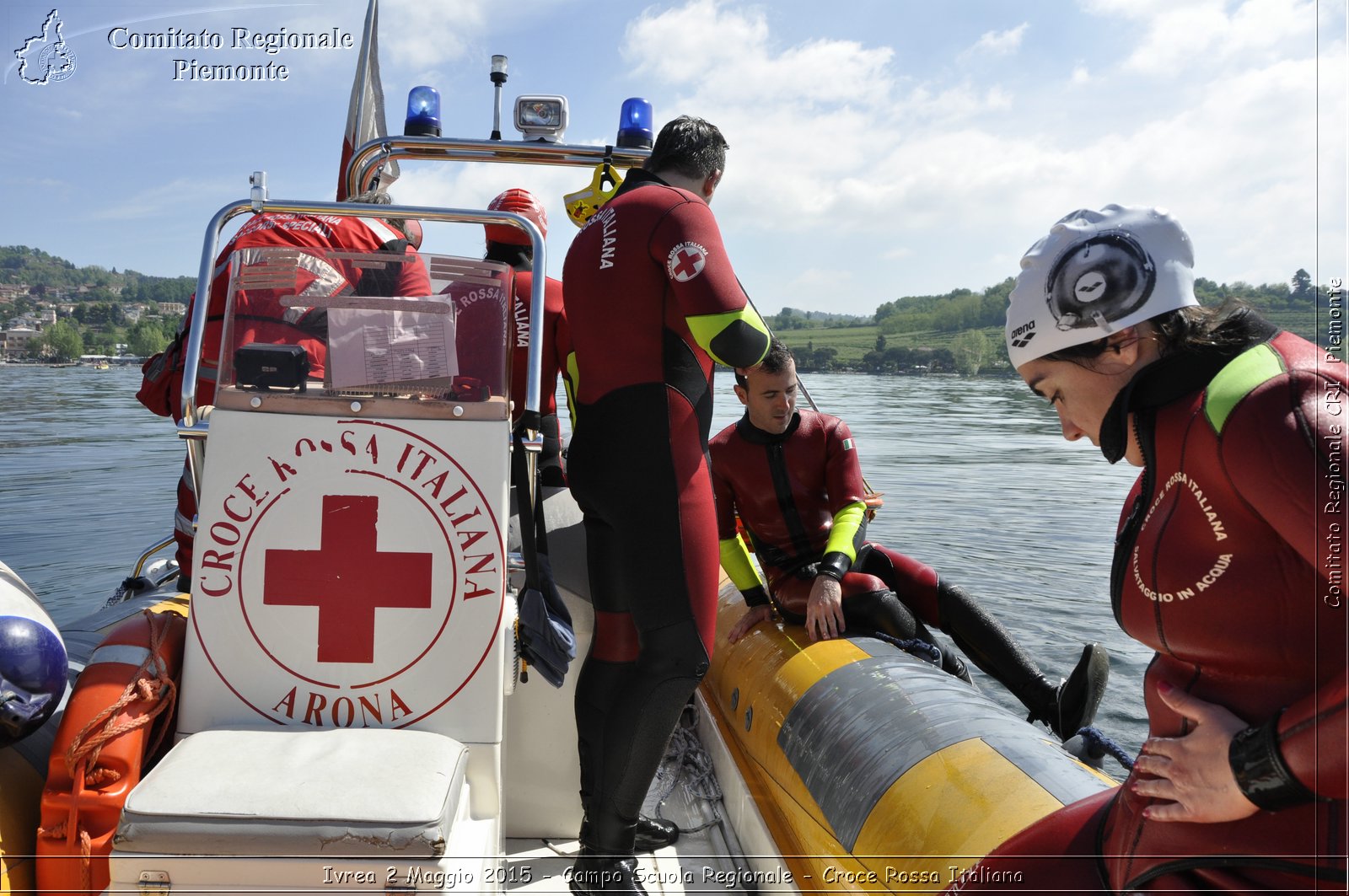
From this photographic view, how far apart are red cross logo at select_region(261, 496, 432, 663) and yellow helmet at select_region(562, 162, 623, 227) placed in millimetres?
1308

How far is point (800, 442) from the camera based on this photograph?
9.95ft

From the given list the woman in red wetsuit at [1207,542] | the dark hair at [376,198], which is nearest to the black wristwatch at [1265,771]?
the woman in red wetsuit at [1207,542]

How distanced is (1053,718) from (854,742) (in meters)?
1.17

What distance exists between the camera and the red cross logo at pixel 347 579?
1714 millimetres

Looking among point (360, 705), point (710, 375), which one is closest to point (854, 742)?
point (710, 375)

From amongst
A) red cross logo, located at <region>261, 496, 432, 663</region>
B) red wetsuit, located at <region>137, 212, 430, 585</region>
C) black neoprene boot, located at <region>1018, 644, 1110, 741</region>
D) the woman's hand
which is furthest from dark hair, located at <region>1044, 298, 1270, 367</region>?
black neoprene boot, located at <region>1018, 644, 1110, 741</region>

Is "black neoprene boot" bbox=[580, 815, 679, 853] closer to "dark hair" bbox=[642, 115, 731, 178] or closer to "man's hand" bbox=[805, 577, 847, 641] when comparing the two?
"man's hand" bbox=[805, 577, 847, 641]

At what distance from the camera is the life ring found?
1463 millimetres

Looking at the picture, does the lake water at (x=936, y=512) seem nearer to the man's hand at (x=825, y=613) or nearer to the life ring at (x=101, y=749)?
the man's hand at (x=825, y=613)

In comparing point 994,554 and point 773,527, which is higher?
point 773,527

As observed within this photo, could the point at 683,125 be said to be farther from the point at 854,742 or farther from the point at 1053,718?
the point at 1053,718

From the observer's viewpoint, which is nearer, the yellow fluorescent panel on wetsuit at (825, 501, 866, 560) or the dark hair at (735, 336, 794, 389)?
the yellow fluorescent panel on wetsuit at (825, 501, 866, 560)

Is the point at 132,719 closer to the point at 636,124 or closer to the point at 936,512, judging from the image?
the point at 636,124

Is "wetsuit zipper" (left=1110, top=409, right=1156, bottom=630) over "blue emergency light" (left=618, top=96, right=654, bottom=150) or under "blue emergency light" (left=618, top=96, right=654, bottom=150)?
under
